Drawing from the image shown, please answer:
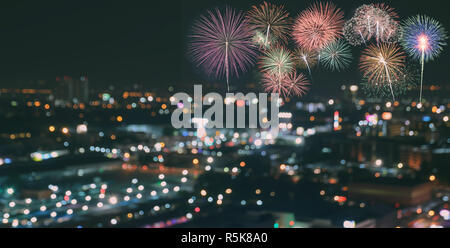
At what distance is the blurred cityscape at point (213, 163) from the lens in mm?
4621

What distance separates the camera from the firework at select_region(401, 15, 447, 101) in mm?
2627

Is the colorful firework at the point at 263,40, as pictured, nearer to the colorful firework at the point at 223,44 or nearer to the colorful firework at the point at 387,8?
the colorful firework at the point at 223,44

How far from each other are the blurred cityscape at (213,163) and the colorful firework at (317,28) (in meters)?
1.80

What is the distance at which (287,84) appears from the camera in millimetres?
2848

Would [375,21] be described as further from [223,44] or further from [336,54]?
Result: [223,44]

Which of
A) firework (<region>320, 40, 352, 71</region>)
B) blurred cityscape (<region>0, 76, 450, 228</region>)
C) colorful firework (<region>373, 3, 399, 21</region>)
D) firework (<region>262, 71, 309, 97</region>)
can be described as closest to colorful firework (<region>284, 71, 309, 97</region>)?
firework (<region>262, 71, 309, 97</region>)

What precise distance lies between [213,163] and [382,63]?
16.0ft

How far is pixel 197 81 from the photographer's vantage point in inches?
236

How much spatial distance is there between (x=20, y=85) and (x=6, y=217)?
347 centimetres

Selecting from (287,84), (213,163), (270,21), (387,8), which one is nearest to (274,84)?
(287,84)

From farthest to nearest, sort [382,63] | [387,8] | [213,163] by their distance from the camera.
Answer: [213,163] < [382,63] < [387,8]

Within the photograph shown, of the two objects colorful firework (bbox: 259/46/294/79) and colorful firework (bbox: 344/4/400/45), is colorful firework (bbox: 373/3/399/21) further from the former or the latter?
colorful firework (bbox: 259/46/294/79)
